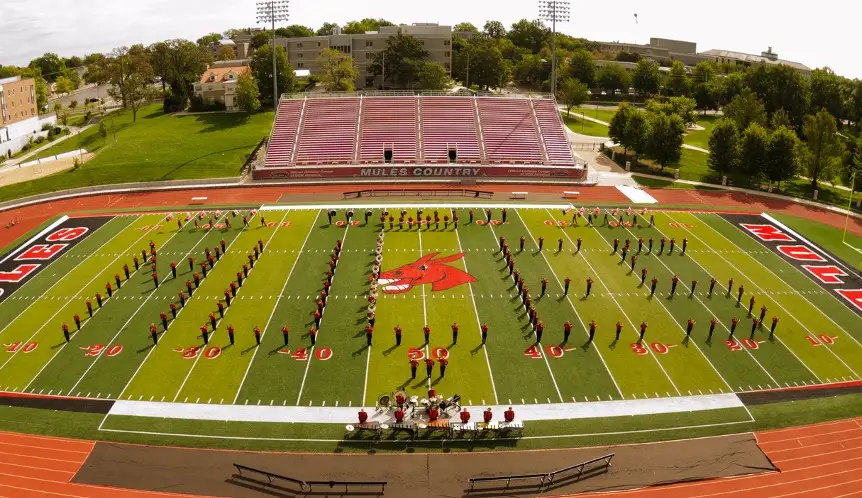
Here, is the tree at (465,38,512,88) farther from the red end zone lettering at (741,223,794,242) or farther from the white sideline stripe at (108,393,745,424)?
the white sideline stripe at (108,393,745,424)

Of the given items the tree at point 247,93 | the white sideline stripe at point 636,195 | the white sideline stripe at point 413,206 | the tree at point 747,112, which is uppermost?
the tree at point 247,93

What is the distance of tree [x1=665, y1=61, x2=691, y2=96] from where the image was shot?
327 feet

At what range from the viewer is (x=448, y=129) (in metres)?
59.7

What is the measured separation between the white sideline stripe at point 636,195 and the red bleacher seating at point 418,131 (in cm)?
621

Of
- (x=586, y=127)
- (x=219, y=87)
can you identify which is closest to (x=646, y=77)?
(x=586, y=127)

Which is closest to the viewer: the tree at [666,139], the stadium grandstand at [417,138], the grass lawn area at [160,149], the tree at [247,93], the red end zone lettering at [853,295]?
the red end zone lettering at [853,295]

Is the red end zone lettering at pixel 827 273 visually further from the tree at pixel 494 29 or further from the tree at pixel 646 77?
the tree at pixel 494 29

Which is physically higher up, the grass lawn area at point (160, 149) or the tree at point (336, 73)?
the tree at point (336, 73)

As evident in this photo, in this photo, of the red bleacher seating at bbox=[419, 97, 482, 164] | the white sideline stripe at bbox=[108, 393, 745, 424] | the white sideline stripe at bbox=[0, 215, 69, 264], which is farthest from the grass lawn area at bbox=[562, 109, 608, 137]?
the white sideline stripe at bbox=[0, 215, 69, 264]

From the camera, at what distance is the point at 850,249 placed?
38.0 m

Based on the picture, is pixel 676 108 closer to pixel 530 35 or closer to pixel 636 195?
pixel 636 195

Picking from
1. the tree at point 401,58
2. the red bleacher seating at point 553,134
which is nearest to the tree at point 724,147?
the red bleacher seating at point 553,134

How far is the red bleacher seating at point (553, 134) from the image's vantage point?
56156 mm

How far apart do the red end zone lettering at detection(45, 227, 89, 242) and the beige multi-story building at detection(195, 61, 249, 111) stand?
39010 mm
